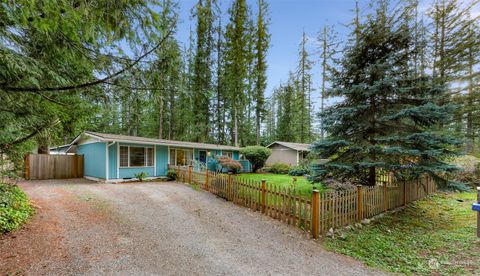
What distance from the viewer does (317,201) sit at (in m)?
4.89

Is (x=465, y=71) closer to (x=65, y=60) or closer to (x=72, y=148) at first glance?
(x=65, y=60)

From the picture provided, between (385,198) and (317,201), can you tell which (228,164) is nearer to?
(385,198)

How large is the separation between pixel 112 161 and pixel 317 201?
10893 millimetres

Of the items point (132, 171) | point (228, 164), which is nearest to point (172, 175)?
point (132, 171)

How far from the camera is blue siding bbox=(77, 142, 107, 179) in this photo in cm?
1133

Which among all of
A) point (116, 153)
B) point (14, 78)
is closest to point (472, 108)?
point (14, 78)

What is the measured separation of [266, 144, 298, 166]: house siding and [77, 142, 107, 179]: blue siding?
49.1 ft

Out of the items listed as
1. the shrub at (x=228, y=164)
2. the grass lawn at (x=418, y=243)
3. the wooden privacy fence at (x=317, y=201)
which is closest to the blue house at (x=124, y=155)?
the shrub at (x=228, y=164)

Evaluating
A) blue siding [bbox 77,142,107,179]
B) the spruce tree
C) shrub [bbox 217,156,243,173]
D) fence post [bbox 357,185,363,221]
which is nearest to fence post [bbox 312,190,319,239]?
fence post [bbox 357,185,363,221]

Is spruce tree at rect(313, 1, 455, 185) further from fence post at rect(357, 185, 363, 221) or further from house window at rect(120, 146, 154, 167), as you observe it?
house window at rect(120, 146, 154, 167)

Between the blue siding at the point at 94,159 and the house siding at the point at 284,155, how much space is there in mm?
14959

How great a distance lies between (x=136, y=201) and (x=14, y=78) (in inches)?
212

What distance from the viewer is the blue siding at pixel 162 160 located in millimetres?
13219

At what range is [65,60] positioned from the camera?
333cm
